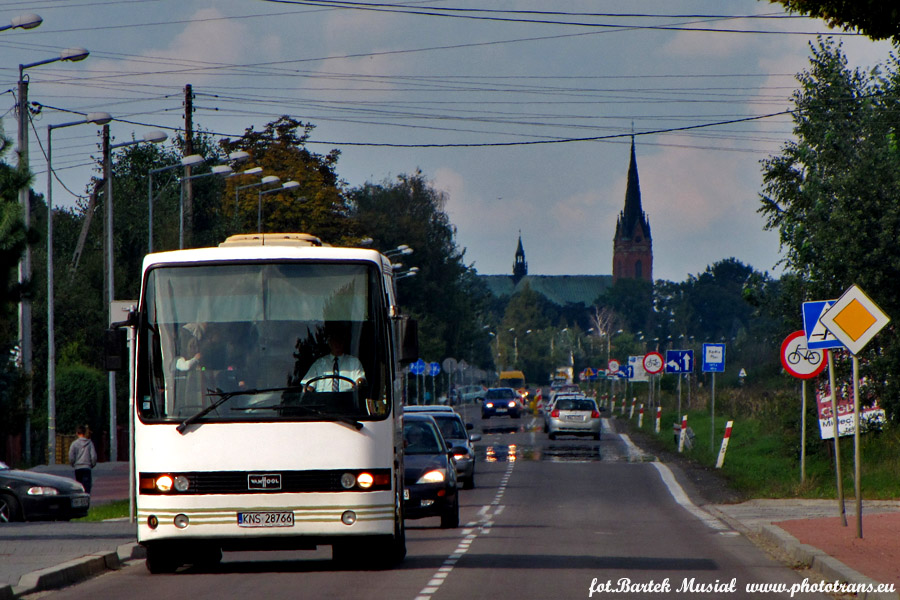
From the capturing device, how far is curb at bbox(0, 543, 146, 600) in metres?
12.1

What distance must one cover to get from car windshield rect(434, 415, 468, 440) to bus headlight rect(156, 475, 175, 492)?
17.1 metres

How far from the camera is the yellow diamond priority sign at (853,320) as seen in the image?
1595cm

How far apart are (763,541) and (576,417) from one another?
32841mm

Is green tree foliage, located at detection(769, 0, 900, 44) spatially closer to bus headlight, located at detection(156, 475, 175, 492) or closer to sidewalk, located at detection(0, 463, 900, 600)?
sidewalk, located at detection(0, 463, 900, 600)

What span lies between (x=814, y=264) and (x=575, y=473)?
8230mm

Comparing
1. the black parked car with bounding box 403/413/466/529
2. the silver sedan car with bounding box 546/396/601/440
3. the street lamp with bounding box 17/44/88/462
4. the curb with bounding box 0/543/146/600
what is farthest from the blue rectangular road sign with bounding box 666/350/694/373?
the curb with bounding box 0/543/146/600

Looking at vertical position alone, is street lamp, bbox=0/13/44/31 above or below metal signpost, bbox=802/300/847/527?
above

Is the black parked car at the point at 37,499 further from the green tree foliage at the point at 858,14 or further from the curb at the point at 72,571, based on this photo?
Answer: the green tree foliage at the point at 858,14

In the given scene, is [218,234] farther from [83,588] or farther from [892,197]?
[83,588]

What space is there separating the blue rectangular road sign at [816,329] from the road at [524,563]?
8.39 feet

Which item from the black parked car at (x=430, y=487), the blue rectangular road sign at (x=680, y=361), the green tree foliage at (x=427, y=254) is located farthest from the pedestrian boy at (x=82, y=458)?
the green tree foliage at (x=427, y=254)

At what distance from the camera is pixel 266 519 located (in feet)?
40.7

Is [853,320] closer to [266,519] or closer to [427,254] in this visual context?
[266,519]

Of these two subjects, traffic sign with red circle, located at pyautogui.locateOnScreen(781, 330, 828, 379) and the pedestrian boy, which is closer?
traffic sign with red circle, located at pyautogui.locateOnScreen(781, 330, 828, 379)
